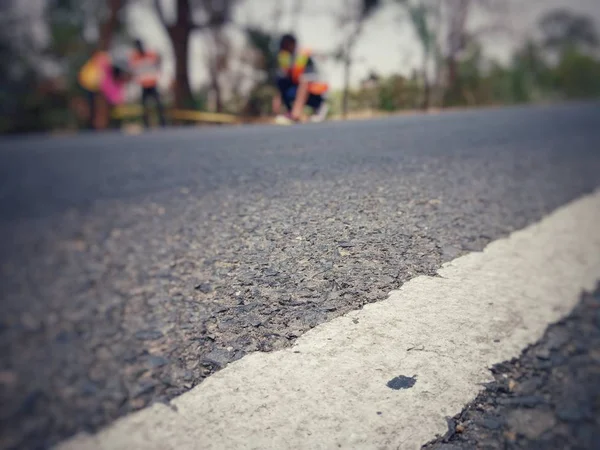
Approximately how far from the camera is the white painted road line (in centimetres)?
81

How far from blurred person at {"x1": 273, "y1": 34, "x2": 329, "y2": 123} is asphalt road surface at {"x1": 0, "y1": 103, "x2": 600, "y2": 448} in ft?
20.7

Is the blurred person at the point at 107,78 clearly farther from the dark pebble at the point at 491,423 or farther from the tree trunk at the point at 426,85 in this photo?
the tree trunk at the point at 426,85

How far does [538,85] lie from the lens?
21641mm

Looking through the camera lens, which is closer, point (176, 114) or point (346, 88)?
point (176, 114)

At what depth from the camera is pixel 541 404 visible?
3.13ft

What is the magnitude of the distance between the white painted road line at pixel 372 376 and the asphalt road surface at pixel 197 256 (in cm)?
6

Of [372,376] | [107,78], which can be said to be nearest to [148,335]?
[372,376]

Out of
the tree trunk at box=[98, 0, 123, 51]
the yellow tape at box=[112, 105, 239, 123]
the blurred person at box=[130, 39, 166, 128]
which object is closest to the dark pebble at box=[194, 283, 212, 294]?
the blurred person at box=[130, 39, 166, 128]

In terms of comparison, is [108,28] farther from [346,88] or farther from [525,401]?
[525,401]

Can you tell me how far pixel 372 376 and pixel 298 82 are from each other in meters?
8.42

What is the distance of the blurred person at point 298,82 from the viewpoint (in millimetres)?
8341

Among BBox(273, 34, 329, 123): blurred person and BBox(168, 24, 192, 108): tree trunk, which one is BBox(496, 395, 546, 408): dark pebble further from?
BBox(168, 24, 192, 108): tree trunk

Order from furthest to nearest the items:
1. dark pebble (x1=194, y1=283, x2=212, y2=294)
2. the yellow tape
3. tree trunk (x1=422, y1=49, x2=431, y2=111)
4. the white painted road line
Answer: tree trunk (x1=422, y1=49, x2=431, y2=111) → the yellow tape → dark pebble (x1=194, y1=283, x2=212, y2=294) → the white painted road line

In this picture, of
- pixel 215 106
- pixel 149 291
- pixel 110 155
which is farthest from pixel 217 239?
pixel 215 106
